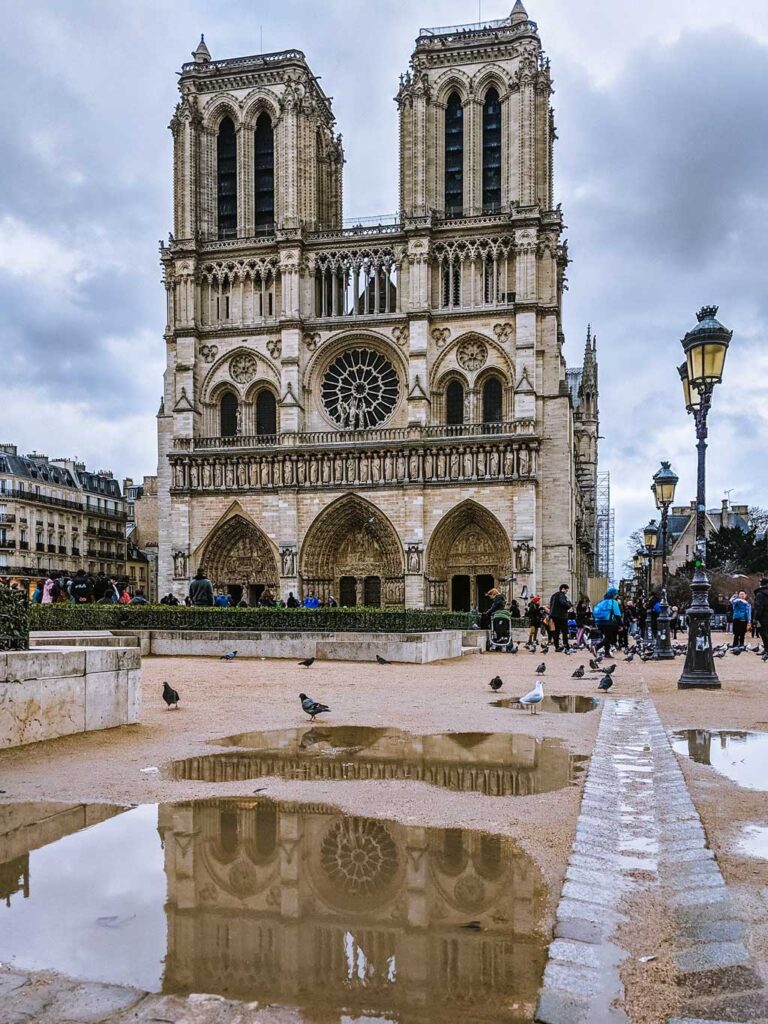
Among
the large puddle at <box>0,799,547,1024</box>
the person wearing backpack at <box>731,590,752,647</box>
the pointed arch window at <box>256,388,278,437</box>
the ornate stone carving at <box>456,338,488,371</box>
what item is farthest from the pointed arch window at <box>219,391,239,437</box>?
the large puddle at <box>0,799,547,1024</box>

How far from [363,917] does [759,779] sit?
3.38m

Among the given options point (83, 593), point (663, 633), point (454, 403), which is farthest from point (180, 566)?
point (663, 633)

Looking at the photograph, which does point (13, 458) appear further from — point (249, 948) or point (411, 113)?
point (249, 948)

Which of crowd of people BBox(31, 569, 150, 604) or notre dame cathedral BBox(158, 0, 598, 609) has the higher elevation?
notre dame cathedral BBox(158, 0, 598, 609)

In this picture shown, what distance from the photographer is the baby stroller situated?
73.4ft

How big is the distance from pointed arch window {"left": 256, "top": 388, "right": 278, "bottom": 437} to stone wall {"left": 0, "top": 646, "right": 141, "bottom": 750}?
32.8m

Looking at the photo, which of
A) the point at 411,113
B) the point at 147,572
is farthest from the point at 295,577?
the point at 147,572

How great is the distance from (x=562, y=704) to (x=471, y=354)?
29.0 metres

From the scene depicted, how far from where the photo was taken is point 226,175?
41.8 metres

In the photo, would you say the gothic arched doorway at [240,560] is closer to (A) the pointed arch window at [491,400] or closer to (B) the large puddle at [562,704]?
(A) the pointed arch window at [491,400]

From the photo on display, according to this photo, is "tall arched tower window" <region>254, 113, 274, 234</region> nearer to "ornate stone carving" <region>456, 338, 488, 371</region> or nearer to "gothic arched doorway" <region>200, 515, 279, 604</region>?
"ornate stone carving" <region>456, 338, 488, 371</region>

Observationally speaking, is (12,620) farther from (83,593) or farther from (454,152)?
(454,152)

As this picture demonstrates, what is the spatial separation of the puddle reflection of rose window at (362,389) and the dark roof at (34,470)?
2312cm

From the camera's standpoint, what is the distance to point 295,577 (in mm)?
37906
